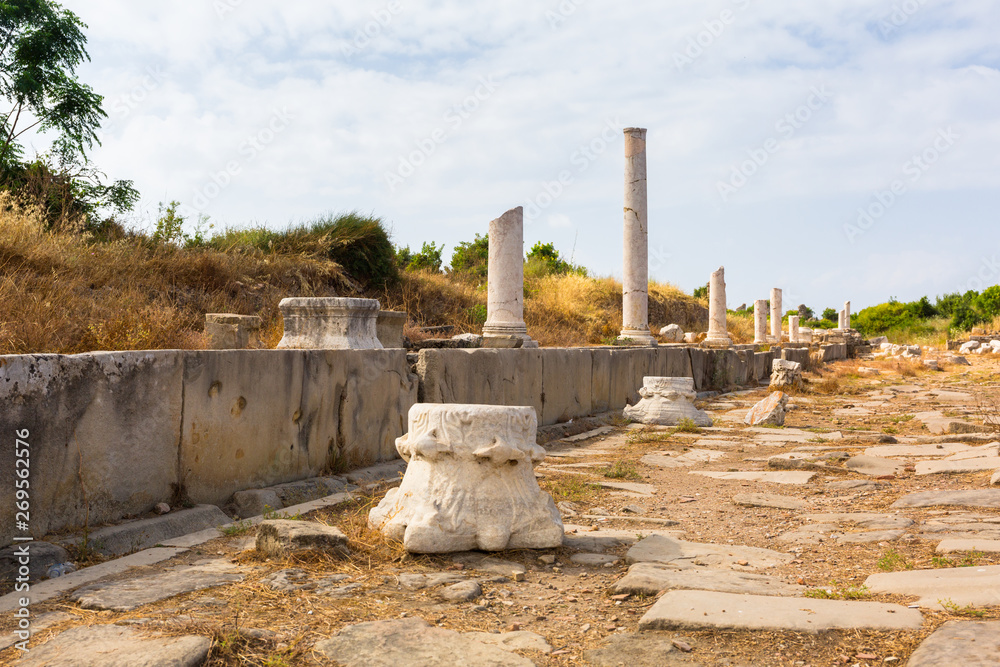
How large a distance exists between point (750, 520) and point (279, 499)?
271cm

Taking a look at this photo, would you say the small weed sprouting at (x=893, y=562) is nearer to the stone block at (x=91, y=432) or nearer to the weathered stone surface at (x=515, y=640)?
the weathered stone surface at (x=515, y=640)

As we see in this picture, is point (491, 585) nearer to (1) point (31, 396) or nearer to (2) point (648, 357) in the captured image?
(1) point (31, 396)

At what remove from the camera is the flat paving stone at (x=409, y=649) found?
244 centimetres

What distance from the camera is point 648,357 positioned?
12.2 m

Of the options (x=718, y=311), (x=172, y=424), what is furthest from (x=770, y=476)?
(x=718, y=311)

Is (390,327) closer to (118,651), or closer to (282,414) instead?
(282,414)

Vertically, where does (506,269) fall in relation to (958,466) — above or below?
above

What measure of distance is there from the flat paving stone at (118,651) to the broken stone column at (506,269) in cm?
1076

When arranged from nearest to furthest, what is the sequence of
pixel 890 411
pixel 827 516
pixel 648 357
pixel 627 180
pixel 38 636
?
1. pixel 38 636
2. pixel 827 516
3. pixel 890 411
4. pixel 648 357
5. pixel 627 180

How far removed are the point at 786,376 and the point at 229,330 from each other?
10.2 m

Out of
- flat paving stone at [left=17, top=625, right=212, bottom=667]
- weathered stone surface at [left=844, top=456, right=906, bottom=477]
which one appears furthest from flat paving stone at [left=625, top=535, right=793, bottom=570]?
weathered stone surface at [left=844, top=456, right=906, bottom=477]

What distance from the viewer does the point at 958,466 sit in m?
5.96

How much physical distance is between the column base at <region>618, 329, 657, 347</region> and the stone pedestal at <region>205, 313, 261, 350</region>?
8.60 metres

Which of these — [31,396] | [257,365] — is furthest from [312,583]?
[257,365]
